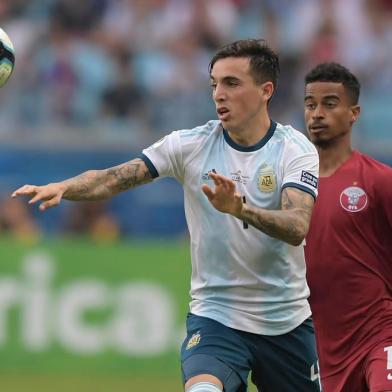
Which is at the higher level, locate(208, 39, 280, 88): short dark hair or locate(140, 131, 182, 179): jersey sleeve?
locate(208, 39, 280, 88): short dark hair

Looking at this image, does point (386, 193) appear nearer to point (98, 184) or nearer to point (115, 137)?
point (98, 184)

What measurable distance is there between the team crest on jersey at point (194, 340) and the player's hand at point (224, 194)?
3.52 feet

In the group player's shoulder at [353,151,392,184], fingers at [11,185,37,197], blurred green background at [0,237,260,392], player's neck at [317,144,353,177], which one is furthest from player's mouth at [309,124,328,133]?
blurred green background at [0,237,260,392]

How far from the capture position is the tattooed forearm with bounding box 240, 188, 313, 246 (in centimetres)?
639

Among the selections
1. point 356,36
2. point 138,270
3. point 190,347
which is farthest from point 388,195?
point 356,36

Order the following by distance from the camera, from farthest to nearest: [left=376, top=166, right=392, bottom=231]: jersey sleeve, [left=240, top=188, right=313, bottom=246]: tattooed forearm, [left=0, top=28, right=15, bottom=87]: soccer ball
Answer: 1. [left=376, top=166, right=392, bottom=231]: jersey sleeve
2. [left=0, top=28, right=15, bottom=87]: soccer ball
3. [left=240, top=188, right=313, bottom=246]: tattooed forearm

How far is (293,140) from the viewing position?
7.16 m

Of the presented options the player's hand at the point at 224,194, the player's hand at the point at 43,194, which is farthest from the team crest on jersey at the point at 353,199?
the player's hand at the point at 43,194

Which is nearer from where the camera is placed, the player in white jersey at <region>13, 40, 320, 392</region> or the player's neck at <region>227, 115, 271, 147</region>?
the player in white jersey at <region>13, 40, 320, 392</region>

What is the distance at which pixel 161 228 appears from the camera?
1502 cm

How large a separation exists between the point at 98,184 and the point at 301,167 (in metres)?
1.20

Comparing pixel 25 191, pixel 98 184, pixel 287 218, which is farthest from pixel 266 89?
pixel 25 191

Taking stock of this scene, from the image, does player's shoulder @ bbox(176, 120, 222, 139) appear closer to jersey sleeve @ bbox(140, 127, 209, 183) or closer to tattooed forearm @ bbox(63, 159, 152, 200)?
jersey sleeve @ bbox(140, 127, 209, 183)

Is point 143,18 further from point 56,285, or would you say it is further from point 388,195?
point 388,195
